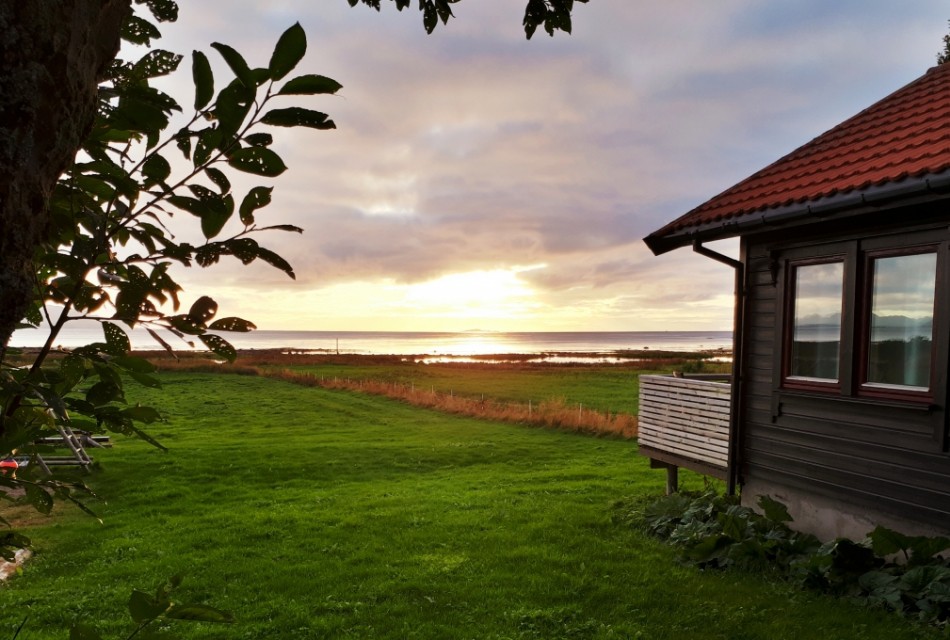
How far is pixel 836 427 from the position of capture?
699 cm

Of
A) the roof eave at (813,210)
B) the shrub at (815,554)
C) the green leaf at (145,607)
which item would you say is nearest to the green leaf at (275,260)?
the green leaf at (145,607)

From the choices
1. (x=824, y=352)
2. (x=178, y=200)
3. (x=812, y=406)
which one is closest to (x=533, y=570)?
(x=812, y=406)

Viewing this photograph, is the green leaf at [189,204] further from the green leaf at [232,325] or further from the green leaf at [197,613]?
the green leaf at [197,613]

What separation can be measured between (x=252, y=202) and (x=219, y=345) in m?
0.36

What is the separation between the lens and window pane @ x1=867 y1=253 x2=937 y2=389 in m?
6.17

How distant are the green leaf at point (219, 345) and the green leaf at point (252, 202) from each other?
0.96 feet

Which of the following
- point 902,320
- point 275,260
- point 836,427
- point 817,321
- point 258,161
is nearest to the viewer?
point 258,161

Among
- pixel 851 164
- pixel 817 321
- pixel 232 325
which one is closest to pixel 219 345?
pixel 232 325

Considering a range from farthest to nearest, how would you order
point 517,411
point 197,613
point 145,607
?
point 517,411 → point 197,613 → point 145,607

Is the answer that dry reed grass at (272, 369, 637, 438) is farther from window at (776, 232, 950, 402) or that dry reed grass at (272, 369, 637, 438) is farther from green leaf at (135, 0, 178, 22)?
green leaf at (135, 0, 178, 22)

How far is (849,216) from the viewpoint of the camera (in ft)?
21.6

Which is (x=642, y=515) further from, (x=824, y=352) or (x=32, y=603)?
(x=32, y=603)

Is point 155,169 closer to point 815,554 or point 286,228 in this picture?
point 286,228

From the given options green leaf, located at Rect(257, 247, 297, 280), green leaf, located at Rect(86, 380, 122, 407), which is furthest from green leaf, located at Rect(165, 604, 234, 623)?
green leaf, located at Rect(257, 247, 297, 280)
